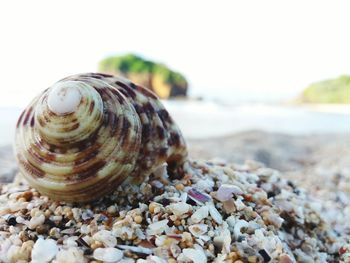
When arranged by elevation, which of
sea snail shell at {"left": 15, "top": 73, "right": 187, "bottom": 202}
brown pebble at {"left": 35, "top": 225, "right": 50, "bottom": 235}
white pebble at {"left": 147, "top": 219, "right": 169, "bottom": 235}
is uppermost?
sea snail shell at {"left": 15, "top": 73, "right": 187, "bottom": 202}

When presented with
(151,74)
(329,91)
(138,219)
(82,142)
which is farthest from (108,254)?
(329,91)

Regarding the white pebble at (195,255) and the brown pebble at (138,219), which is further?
the brown pebble at (138,219)

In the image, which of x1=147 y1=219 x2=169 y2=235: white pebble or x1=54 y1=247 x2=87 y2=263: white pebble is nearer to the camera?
x1=54 y1=247 x2=87 y2=263: white pebble

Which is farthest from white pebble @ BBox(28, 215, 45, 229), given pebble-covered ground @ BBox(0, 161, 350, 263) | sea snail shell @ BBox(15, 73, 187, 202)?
sea snail shell @ BBox(15, 73, 187, 202)

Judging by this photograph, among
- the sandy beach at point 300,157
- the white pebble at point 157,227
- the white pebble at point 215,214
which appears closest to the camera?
the white pebble at point 157,227

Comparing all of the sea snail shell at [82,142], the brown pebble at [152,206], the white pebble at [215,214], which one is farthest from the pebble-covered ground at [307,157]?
the sea snail shell at [82,142]

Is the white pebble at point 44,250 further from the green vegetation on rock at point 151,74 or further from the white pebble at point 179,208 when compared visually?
the green vegetation on rock at point 151,74

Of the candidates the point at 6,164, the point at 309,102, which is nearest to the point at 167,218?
the point at 6,164

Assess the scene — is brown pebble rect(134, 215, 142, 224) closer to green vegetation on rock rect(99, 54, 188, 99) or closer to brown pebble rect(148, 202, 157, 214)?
brown pebble rect(148, 202, 157, 214)
